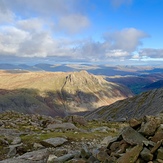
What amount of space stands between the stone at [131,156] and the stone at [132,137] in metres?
1.18

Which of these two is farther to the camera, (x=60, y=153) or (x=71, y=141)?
(x=71, y=141)

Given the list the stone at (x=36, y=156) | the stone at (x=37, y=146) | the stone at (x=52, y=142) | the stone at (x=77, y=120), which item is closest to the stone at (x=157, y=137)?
the stone at (x=36, y=156)

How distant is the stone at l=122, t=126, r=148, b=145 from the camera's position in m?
16.2

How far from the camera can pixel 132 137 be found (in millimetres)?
16734

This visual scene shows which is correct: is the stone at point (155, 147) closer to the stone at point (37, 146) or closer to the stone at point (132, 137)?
the stone at point (132, 137)

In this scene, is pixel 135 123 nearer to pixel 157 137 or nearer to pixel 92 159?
pixel 157 137

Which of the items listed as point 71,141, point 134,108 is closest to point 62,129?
point 71,141

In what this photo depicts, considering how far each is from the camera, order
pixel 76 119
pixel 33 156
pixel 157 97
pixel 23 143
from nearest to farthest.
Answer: pixel 33 156
pixel 23 143
pixel 76 119
pixel 157 97

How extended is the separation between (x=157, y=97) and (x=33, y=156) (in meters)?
120

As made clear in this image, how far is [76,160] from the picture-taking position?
16281mm

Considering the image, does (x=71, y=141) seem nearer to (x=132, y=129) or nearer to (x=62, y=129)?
(x=62, y=129)

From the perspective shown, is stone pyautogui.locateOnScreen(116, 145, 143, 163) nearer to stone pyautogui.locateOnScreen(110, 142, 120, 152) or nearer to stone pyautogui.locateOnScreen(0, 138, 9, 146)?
stone pyautogui.locateOnScreen(110, 142, 120, 152)

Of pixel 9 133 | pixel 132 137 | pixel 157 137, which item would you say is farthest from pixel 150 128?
pixel 9 133

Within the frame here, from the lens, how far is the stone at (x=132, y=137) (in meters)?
16.2
